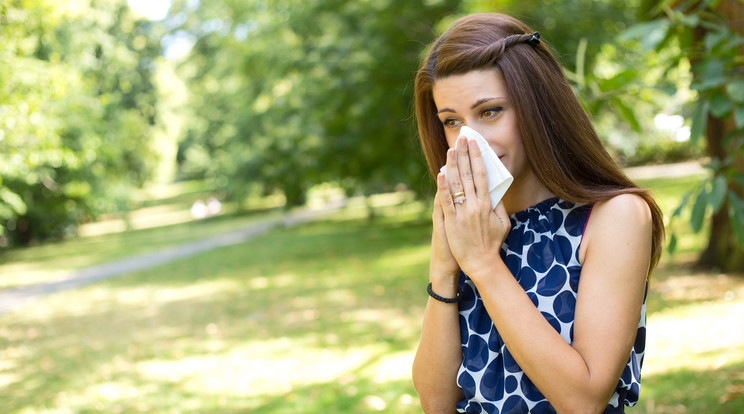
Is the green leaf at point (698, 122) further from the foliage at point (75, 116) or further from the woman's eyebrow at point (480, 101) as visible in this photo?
the foliage at point (75, 116)

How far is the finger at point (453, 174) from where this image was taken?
1.60 m

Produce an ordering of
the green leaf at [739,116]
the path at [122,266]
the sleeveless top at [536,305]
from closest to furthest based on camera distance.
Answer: the sleeveless top at [536,305], the green leaf at [739,116], the path at [122,266]

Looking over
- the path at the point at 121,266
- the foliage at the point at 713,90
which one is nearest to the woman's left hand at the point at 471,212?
the foliage at the point at 713,90

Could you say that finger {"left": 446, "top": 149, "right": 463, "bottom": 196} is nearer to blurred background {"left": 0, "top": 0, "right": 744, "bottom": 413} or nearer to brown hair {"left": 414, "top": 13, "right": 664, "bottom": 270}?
brown hair {"left": 414, "top": 13, "right": 664, "bottom": 270}

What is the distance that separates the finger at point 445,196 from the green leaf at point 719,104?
1865 mm

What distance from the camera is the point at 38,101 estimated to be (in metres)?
7.09

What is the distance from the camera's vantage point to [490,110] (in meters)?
1.67

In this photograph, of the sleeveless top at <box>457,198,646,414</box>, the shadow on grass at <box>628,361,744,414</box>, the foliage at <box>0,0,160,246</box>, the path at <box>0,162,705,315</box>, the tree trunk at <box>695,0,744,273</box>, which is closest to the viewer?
the sleeveless top at <box>457,198,646,414</box>

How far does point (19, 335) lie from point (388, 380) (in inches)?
231

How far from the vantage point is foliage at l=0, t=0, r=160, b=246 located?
748 centimetres

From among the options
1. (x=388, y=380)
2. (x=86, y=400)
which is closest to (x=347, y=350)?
(x=388, y=380)

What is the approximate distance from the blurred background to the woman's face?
2.06 feet

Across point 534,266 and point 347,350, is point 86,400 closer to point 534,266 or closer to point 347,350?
point 347,350

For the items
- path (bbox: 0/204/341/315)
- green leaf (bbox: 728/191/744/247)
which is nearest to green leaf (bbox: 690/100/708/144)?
green leaf (bbox: 728/191/744/247)
